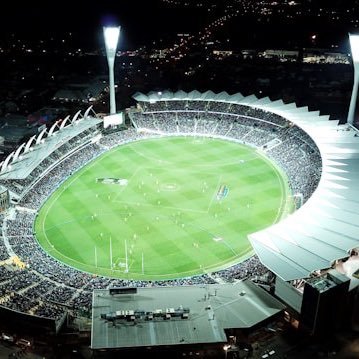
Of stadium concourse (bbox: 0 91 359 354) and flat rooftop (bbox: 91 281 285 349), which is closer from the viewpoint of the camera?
flat rooftop (bbox: 91 281 285 349)

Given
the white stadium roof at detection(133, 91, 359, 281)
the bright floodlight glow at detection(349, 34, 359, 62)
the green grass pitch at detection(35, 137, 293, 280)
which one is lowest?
the green grass pitch at detection(35, 137, 293, 280)

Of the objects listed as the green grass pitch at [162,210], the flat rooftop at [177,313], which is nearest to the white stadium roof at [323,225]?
the flat rooftop at [177,313]

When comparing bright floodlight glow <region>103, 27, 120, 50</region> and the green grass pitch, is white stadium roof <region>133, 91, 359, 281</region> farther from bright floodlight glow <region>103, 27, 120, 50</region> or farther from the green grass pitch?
bright floodlight glow <region>103, 27, 120, 50</region>

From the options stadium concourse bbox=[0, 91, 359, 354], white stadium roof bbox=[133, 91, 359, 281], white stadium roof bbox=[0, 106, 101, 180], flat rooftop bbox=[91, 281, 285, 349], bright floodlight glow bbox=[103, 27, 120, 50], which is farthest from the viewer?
bright floodlight glow bbox=[103, 27, 120, 50]

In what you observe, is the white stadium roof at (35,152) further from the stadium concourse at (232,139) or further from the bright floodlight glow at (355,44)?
the bright floodlight glow at (355,44)

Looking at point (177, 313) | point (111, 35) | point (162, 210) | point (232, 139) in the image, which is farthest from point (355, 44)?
point (177, 313)

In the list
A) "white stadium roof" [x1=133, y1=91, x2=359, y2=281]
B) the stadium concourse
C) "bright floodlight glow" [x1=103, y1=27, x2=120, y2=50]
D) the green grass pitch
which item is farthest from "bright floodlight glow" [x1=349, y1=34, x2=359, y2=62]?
"bright floodlight glow" [x1=103, y1=27, x2=120, y2=50]
